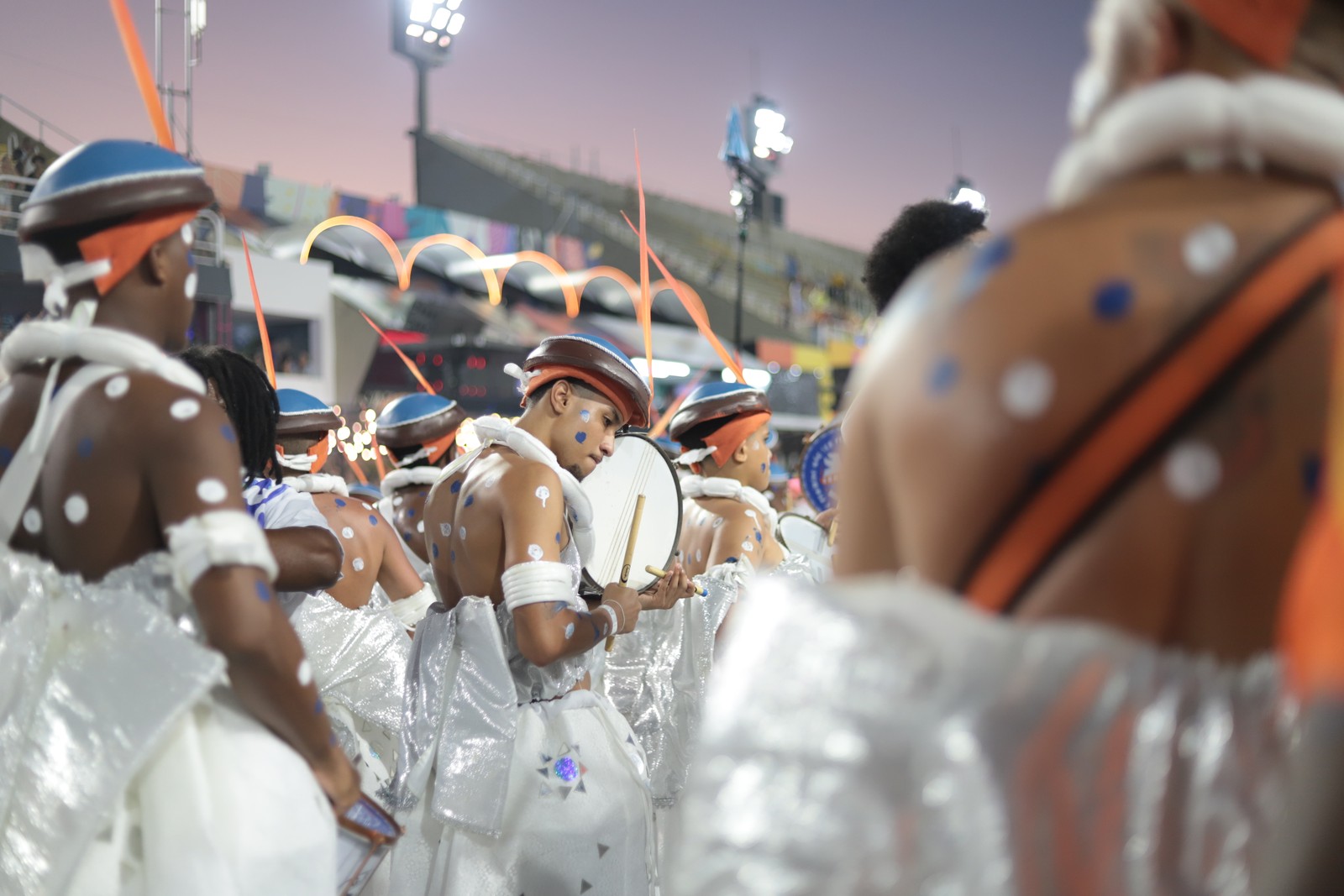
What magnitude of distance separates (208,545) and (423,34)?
60.9ft

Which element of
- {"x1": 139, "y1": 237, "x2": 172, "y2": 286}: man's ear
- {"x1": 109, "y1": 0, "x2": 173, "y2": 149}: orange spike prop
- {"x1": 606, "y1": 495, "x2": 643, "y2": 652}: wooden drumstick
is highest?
{"x1": 109, "y1": 0, "x2": 173, "y2": 149}: orange spike prop

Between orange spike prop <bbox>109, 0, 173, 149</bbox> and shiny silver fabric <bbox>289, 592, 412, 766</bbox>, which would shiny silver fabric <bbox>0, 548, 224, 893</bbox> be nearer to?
orange spike prop <bbox>109, 0, 173, 149</bbox>

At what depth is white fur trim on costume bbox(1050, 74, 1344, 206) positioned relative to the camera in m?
0.92

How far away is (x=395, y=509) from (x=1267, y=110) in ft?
16.4

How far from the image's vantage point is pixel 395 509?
5543mm

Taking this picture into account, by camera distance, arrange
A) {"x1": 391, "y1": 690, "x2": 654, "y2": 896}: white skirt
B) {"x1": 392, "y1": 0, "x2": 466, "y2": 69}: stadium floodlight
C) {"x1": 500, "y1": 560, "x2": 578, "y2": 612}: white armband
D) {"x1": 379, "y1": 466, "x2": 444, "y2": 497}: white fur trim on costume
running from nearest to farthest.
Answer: {"x1": 500, "y1": 560, "x2": 578, "y2": 612}: white armband → {"x1": 391, "y1": 690, "x2": 654, "y2": 896}: white skirt → {"x1": 379, "y1": 466, "x2": 444, "y2": 497}: white fur trim on costume → {"x1": 392, "y1": 0, "x2": 466, "y2": 69}: stadium floodlight

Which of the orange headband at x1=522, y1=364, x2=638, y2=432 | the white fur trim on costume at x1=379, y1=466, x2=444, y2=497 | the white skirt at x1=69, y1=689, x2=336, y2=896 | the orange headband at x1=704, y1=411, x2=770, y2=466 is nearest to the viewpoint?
the white skirt at x1=69, y1=689, x2=336, y2=896

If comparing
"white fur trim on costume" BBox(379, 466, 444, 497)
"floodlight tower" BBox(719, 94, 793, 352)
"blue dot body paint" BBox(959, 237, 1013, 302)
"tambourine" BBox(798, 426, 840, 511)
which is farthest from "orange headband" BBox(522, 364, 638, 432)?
"floodlight tower" BBox(719, 94, 793, 352)

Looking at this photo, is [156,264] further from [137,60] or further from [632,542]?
[632,542]

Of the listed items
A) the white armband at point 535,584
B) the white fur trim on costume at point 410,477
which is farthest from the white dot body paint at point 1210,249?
the white fur trim on costume at point 410,477

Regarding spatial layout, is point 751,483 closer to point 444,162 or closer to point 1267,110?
point 1267,110

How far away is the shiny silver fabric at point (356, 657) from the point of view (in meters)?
3.92

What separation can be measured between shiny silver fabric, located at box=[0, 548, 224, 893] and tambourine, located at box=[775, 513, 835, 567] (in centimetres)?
371

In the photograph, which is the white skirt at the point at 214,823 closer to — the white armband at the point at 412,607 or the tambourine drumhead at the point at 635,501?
the tambourine drumhead at the point at 635,501
